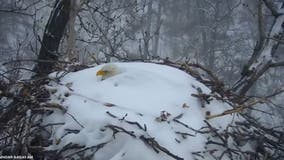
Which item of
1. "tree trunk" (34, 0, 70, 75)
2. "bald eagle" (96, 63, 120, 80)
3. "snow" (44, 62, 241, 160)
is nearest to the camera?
"snow" (44, 62, 241, 160)

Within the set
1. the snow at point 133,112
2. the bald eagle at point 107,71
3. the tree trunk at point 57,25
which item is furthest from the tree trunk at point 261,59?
the tree trunk at point 57,25

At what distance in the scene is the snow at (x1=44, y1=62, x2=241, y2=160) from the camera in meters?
2.26

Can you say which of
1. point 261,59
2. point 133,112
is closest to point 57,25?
point 261,59

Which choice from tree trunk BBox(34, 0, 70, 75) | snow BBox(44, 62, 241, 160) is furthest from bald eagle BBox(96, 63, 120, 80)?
tree trunk BBox(34, 0, 70, 75)

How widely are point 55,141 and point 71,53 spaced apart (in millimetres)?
2224

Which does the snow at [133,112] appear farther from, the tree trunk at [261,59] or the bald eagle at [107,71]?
the tree trunk at [261,59]

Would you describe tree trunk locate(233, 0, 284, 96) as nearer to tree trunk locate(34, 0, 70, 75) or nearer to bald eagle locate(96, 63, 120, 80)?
bald eagle locate(96, 63, 120, 80)

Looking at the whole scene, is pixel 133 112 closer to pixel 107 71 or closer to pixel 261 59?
pixel 107 71

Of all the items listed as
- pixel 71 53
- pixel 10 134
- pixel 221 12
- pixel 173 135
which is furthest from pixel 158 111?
pixel 221 12

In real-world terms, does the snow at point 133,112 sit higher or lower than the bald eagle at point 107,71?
lower

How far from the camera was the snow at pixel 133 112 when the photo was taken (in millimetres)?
2256

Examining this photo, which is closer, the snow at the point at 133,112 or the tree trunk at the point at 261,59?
the snow at the point at 133,112

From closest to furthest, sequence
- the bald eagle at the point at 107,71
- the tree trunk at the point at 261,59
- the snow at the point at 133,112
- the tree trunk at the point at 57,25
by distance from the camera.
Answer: the snow at the point at 133,112 → the bald eagle at the point at 107,71 → the tree trunk at the point at 261,59 → the tree trunk at the point at 57,25

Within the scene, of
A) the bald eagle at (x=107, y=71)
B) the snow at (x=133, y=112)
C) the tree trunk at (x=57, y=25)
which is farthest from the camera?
the tree trunk at (x=57, y=25)
